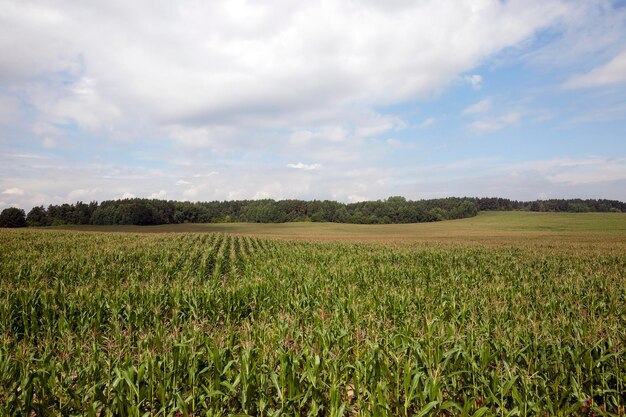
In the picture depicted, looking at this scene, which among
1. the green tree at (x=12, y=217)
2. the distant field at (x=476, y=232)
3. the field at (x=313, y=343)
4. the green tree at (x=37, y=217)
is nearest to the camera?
the field at (x=313, y=343)

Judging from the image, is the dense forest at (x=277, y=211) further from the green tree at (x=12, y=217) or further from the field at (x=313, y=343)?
the field at (x=313, y=343)

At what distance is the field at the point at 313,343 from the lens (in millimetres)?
5160

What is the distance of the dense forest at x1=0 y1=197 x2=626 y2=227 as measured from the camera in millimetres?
114188

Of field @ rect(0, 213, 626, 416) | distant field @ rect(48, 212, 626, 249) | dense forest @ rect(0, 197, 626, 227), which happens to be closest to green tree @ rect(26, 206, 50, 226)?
dense forest @ rect(0, 197, 626, 227)

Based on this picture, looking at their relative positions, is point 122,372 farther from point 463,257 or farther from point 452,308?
point 463,257

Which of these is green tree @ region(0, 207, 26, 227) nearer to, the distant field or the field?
the distant field

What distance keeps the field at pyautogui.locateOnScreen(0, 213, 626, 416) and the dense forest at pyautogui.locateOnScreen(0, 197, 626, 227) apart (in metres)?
107

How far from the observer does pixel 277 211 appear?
475 ft

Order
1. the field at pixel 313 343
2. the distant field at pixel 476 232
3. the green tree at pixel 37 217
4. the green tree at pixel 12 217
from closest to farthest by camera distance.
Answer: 1. the field at pixel 313 343
2. the distant field at pixel 476 232
3. the green tree at pixel 12 217
4. the green tree at pixel 37 217

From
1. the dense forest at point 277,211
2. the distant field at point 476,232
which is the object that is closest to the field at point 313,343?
the distant field at point 476,232

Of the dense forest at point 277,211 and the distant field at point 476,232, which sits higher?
the dense forest at point 277,211

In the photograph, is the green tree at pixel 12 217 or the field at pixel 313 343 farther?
the green tree at pixel 12 217

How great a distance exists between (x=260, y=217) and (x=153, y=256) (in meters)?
120

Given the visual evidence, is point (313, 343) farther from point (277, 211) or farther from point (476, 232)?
point (277, 211)
